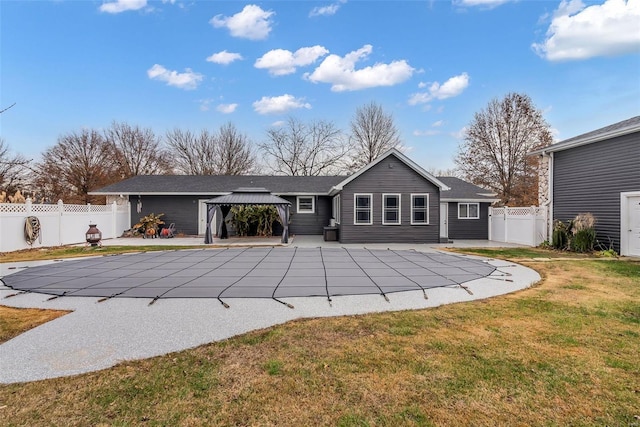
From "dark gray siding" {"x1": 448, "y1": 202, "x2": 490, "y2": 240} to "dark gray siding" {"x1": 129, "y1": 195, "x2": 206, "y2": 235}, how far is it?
43.2 ft

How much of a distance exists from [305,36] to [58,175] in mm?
22152

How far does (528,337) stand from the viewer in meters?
3.58

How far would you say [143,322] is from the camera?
403cm

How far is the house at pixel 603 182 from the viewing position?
9703mm

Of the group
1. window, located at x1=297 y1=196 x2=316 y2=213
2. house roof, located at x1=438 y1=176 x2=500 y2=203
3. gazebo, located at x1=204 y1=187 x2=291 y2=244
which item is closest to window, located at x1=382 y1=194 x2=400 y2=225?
house roof, located at x1=438 y1=176 x2=500 y2=203

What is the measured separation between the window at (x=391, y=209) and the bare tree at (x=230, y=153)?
17126 mm

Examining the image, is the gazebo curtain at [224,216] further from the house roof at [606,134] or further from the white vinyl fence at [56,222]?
the house roof at [606,134]

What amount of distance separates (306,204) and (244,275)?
10.6 metres

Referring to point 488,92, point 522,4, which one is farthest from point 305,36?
point 488,92

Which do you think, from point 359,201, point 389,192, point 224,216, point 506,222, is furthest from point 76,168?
point 506,222

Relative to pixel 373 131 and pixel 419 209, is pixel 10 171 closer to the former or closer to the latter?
pixel 373 131

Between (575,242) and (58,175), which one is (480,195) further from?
(58,175)

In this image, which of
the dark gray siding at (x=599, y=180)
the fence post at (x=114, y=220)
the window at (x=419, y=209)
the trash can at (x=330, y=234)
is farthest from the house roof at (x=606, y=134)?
the fence post at (x=114, y=220)

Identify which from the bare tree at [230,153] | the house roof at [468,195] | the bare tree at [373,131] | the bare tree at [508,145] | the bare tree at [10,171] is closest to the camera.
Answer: the house roof at [468,195]
